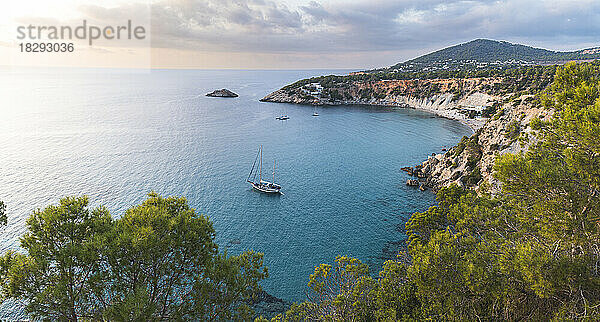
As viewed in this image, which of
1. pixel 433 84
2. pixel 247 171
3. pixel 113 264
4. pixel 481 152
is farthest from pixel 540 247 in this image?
pixel 433 84

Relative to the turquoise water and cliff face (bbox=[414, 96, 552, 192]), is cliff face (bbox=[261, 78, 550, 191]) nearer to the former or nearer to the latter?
cliff face (bbox=[414, 96, 552, 192])

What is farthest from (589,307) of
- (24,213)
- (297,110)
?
(297,110)

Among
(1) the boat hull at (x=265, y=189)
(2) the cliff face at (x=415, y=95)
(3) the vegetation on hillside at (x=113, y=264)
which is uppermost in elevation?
(2) the cliff face at (x=415, y=95)

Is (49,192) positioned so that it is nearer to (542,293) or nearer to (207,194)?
(207,194)

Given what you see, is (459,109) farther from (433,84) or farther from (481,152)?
(481,152)

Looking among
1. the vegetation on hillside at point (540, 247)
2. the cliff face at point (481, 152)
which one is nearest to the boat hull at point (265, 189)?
the cliff face at point (481, 152)

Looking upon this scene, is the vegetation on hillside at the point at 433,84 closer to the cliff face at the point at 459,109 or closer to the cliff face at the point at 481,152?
the cliff face at the point at 459,109
